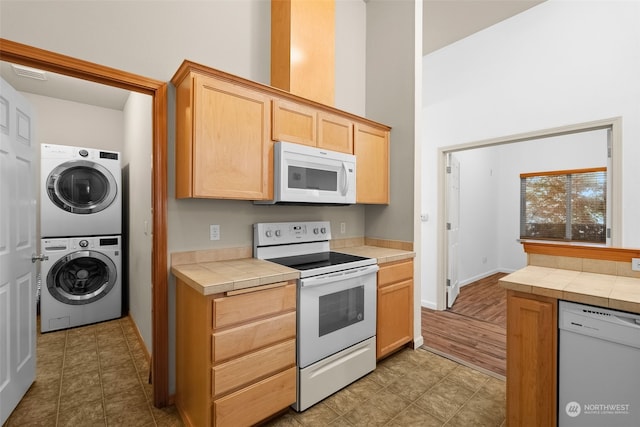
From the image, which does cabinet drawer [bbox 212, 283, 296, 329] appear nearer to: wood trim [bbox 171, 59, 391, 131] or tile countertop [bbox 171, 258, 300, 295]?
tile countertop [bbox 171, 258, 300, 295]

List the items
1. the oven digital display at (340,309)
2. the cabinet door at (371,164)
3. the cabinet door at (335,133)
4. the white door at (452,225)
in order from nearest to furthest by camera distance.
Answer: the oven digital display at (340,309) → the cabinet door at (335,133) → the cabinet door at (371,164) → the white door at (452,225)

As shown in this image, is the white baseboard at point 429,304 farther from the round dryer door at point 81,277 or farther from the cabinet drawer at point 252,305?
the round dryer door at point 81,277

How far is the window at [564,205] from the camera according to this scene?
196 inches

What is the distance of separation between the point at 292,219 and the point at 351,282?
2.56 feet

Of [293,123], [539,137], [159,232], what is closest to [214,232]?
[159,232]

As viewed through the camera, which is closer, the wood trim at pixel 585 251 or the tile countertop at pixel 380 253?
the wood trim at pixel 585 251

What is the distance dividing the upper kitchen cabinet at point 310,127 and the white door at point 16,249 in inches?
61.6

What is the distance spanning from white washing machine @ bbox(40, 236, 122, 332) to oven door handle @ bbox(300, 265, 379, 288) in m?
2.81

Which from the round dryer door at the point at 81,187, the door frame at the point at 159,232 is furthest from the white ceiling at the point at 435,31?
the door frame at the point at 159,232

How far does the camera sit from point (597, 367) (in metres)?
1.34

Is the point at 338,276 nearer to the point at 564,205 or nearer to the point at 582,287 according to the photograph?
the point at 582,287

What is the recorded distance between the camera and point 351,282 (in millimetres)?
2123

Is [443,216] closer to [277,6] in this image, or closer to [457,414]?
[457,414]

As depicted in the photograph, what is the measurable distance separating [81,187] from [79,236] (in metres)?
0.57
